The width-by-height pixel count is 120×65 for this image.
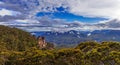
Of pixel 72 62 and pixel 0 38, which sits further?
pixel 0 38

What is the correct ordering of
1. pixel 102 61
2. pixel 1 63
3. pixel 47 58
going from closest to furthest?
pixel 102 61
pixel 47 58
pixel 1 63

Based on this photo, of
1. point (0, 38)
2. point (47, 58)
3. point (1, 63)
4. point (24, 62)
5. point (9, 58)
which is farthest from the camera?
point (0, 38)

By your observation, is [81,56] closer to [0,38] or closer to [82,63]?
[82,63]

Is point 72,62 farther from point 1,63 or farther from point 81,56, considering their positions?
point 1,63

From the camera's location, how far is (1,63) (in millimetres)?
93188

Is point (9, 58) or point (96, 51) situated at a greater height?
point (96, 51)

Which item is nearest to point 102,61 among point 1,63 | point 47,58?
point 47,58

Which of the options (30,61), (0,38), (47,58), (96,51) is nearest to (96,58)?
(96,51)

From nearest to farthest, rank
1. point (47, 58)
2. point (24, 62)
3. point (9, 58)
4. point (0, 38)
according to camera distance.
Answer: point (47, 58) < point (24, 62) < point (9, 58) < point (0, 38)

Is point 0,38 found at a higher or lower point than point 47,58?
lower

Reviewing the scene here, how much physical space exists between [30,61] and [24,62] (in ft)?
12.0

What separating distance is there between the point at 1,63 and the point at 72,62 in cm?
3036

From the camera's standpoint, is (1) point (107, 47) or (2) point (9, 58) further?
(2) point (9, 58)

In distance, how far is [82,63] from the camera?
70.4 meters
